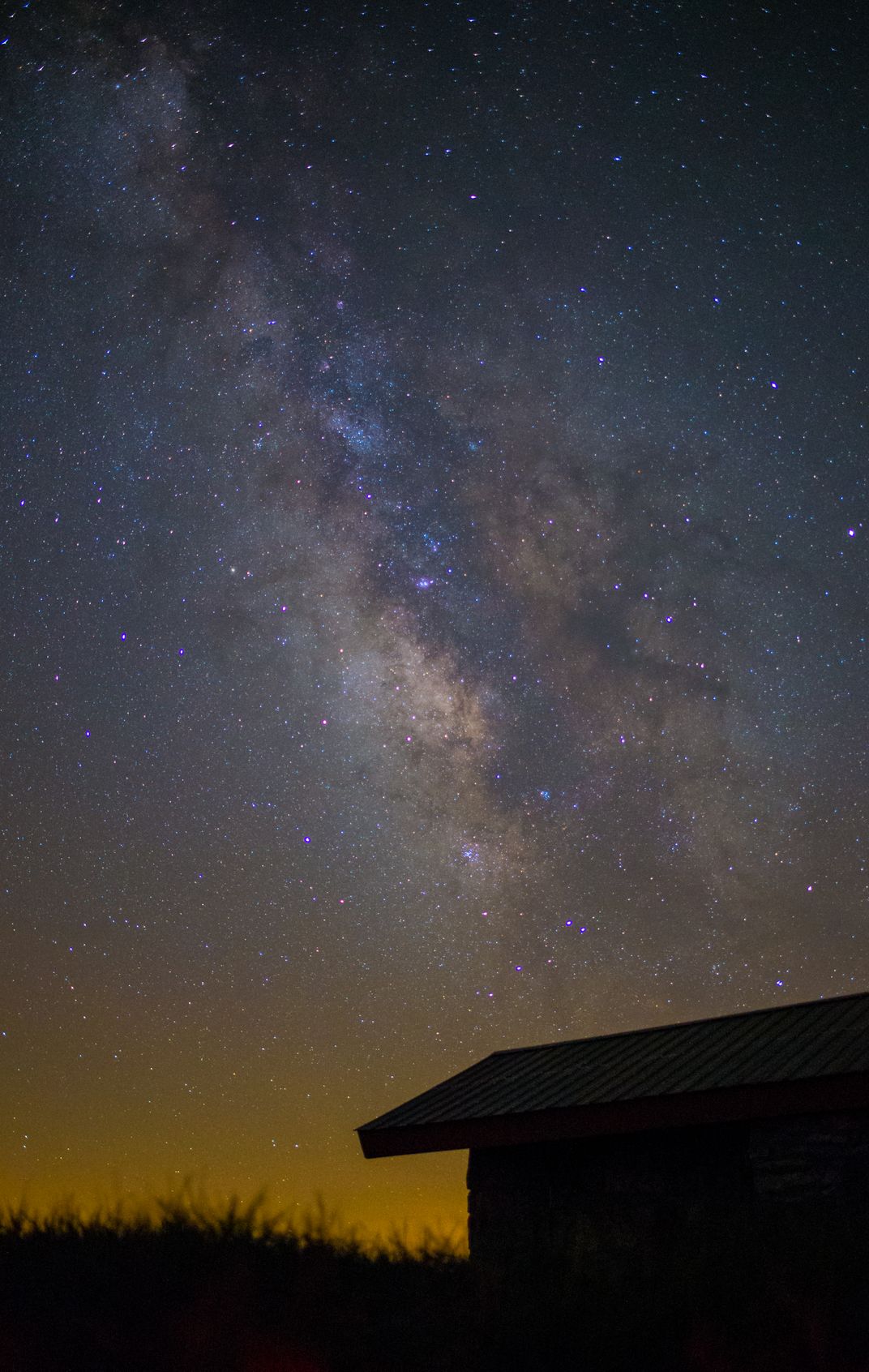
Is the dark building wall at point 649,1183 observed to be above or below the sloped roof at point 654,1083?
below

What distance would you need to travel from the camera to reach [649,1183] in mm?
11242

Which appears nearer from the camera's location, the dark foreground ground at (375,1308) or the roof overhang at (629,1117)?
the dark foreground ground at (375,1308)

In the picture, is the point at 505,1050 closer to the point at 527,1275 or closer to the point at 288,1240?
the point at 527,1275

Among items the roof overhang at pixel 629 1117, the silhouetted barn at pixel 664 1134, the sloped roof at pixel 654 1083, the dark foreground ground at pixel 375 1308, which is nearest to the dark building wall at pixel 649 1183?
the silhouetted barn at pixel 664 1134

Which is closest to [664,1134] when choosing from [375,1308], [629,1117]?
[629,1117]

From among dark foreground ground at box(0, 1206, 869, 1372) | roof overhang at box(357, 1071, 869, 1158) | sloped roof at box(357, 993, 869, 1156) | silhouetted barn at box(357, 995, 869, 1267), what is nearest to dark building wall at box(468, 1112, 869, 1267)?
silhouetted barn at box(357, 995, 869, 1267)

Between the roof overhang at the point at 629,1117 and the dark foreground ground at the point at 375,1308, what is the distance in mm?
2096

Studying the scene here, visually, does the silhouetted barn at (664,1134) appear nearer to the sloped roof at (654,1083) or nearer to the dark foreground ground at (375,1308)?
the sloped roof at (654,1083)

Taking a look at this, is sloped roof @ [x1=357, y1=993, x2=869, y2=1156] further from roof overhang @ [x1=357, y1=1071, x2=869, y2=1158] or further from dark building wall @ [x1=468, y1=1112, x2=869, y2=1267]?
dark building wall @ [x1=468, y1=1112, x2=869, y2=1267]

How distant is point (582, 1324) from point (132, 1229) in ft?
10.8

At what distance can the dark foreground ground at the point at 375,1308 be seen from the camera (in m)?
6.09

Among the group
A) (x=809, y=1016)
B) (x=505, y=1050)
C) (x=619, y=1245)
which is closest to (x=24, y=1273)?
(x=619, y=1245)

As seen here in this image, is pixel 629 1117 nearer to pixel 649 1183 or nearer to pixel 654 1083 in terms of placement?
pixel 654 1083

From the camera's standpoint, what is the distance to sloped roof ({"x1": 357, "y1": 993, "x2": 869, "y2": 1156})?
34.8ft
